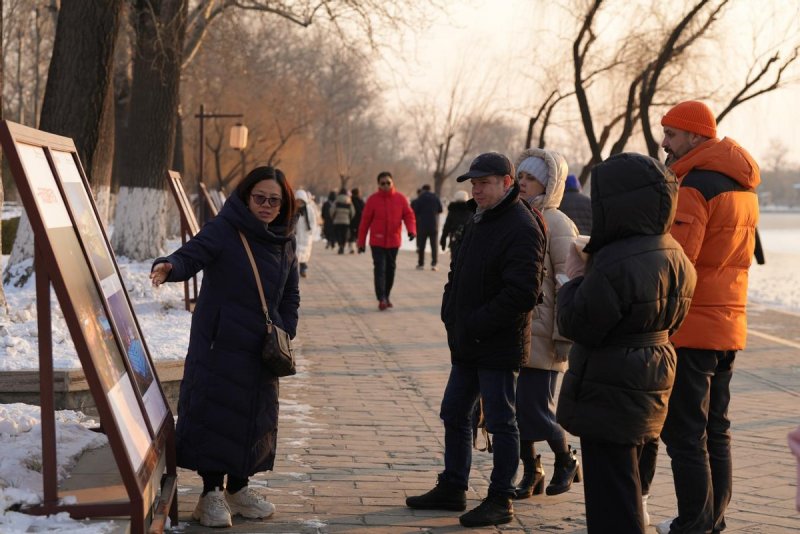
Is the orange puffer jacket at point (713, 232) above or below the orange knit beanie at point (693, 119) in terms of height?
below

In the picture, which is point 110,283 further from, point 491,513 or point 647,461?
point 647,461

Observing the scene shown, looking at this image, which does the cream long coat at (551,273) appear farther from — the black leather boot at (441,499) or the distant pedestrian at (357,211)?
the distant pedestrian at (357,211)

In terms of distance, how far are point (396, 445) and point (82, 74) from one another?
23.3ft

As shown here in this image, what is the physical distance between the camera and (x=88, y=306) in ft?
14.1

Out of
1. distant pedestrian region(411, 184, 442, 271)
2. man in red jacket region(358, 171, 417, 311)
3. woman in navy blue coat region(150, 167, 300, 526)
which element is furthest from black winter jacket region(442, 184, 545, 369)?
distant pedestrian region(411, 184, 442, 271)

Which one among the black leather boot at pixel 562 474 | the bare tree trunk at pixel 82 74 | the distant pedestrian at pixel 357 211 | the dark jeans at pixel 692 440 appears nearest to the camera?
the dark jeans at pixel 692 440

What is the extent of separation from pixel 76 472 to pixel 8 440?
1.63 feet

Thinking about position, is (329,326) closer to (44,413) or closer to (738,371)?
(738,371)

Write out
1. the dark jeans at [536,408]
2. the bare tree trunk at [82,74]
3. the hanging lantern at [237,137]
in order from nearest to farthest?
1. the dark jeans at [536,408]
2. the bare tree trunk at [82,74]
3. the hanging lantern at [237,137]

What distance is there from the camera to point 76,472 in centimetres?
471

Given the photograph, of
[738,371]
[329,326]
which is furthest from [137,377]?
[329,326]

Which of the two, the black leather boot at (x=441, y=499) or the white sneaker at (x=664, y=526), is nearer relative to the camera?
the white sneaker at (x=664, y=526)

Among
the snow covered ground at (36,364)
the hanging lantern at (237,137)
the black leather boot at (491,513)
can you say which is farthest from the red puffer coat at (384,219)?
the hanging lantern at (237,137)

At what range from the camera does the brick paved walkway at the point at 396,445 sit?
222 inches
